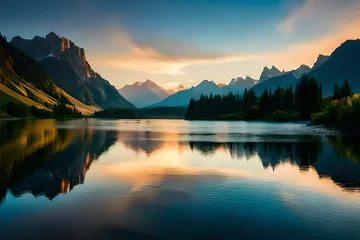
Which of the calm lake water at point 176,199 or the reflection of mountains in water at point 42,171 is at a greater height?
the reflection of mountains in water at point 42,171

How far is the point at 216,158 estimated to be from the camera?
1815 inches

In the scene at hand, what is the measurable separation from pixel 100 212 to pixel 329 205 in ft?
48.8

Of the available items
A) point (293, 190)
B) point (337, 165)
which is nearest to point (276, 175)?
point (293, 190)

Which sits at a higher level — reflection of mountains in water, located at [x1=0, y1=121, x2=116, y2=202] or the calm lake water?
reflection of mountains in water, located at [x1=0, y1=121, x2=116, y2=202]

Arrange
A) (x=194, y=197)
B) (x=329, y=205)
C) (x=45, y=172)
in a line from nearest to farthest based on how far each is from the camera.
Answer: (x=329, y=205) → (x=194, y=197) → (x=45, y=172)

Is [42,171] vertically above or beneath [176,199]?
above

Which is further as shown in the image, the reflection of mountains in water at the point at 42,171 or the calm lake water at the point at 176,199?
the reflection of mountains in water at the point at 42,171

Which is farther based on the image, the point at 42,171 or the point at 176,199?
the point at 42,171

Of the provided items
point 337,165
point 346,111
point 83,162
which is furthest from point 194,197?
point 346,111

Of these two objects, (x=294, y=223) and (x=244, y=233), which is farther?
(x=294, y=223)

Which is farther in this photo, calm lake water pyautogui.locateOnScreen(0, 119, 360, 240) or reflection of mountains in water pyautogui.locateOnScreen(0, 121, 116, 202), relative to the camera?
reflection of mountains in water pyautogui.locateOnScreen(0, 121, 116, 202)

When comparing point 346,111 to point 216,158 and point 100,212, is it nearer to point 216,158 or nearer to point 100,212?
point 216,158

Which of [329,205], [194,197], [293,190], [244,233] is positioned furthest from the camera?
[293,190]

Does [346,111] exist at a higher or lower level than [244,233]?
higher
